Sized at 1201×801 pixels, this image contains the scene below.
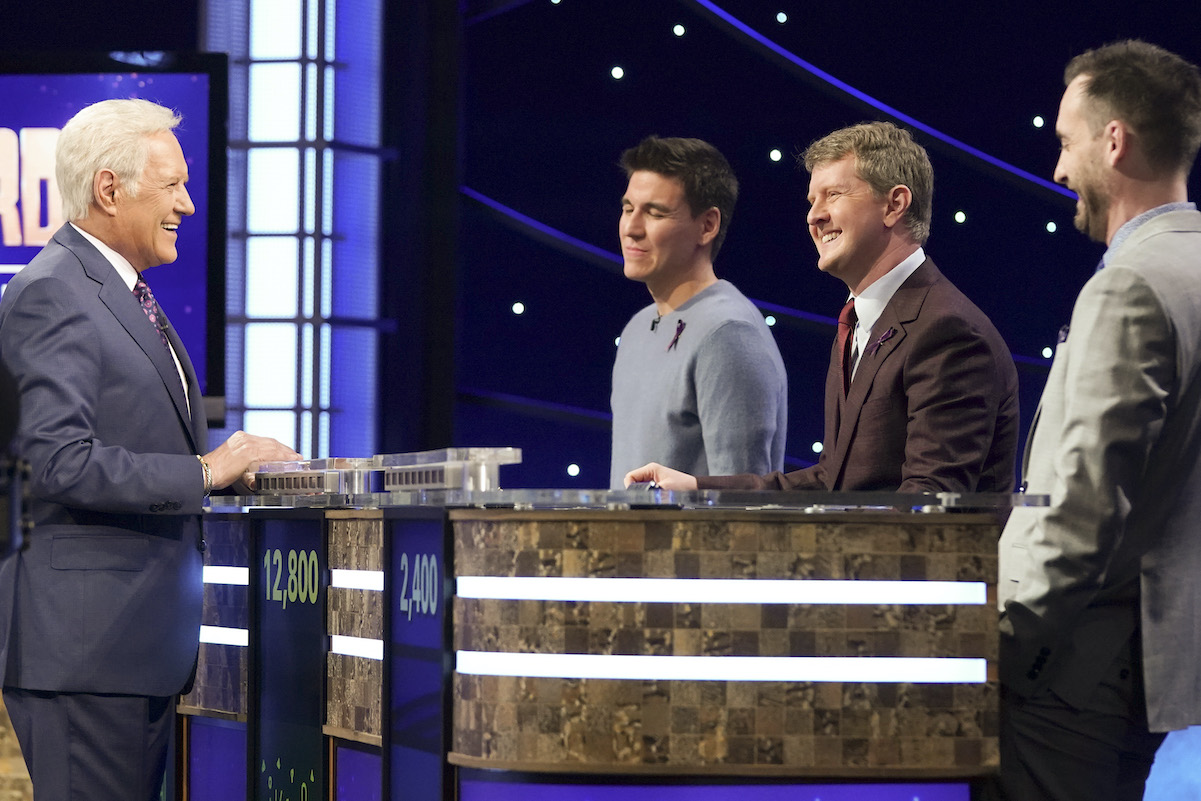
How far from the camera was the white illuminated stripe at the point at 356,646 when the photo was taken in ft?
8.57

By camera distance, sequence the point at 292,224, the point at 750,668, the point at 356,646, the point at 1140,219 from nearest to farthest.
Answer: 1. the point at 750,668
2. the point at 1140,219
3. the point at 356,646
4. the point at 292,224

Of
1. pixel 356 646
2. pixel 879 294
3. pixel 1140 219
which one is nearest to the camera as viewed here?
pixel 1140 219

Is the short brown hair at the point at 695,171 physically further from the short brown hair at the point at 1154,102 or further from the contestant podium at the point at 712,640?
the contestant podium at the point at 712,640

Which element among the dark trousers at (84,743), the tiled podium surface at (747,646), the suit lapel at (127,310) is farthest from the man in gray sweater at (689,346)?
the dark trousers at (84,743)

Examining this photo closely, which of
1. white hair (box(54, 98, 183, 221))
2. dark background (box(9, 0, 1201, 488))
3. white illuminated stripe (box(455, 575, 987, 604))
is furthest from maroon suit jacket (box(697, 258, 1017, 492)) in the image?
dark background (box(9, 0, 1201, 488))

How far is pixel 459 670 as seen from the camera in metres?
2.32

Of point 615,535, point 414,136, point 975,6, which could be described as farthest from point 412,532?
point 975,6

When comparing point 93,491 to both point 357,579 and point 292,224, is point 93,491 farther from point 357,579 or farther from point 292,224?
point 292,224

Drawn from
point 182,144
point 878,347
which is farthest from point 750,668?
point 182,144

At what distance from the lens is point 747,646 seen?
7.25 ft

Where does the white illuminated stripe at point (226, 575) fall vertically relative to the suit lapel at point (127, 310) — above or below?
below

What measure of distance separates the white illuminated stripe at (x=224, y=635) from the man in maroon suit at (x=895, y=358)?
0.92 meters

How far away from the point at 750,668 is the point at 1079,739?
1.82 feet

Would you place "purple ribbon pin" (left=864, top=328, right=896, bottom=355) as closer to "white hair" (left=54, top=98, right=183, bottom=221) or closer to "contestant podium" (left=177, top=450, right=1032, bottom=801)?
"contestant podium" (left=177, top=450, right=1032, bottom=801)
